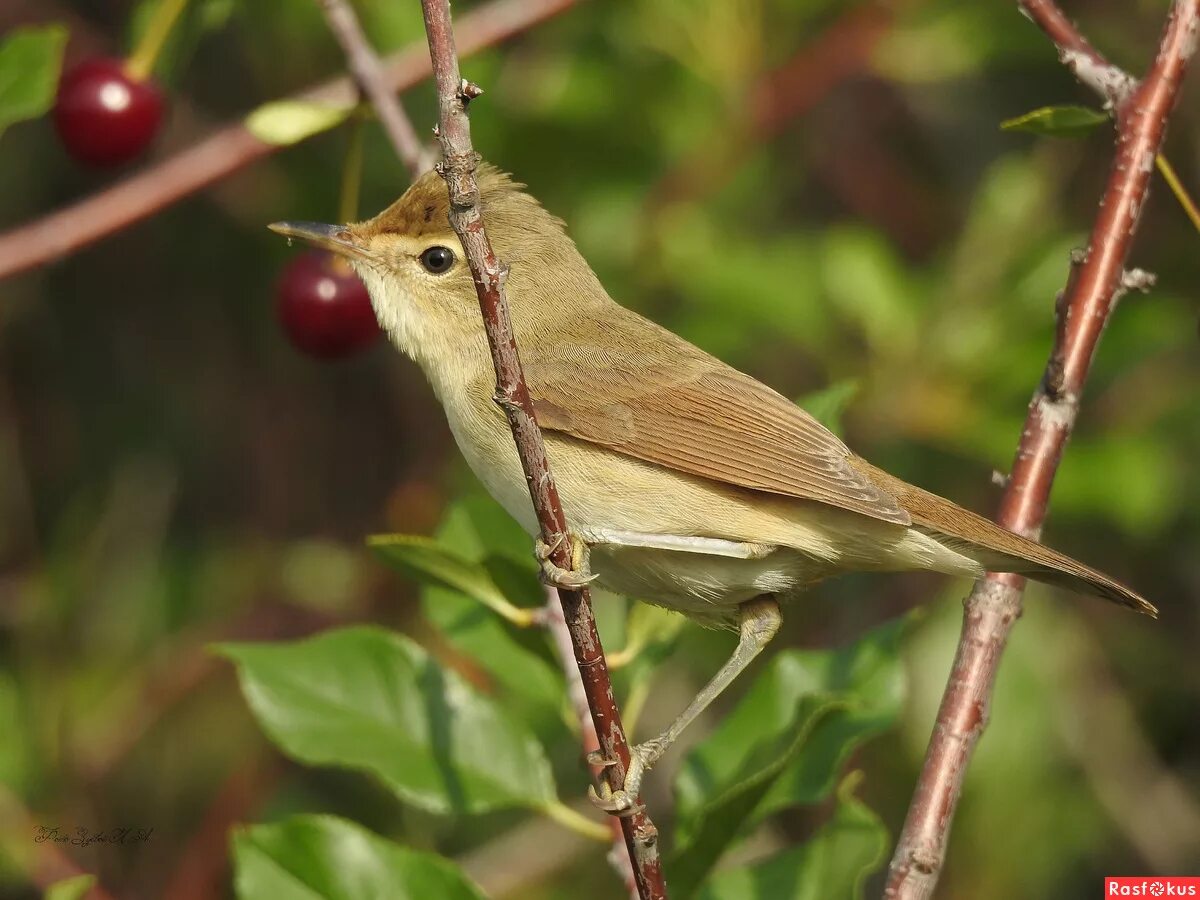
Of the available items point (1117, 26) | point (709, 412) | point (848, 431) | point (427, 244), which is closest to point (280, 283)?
point (427, 244)

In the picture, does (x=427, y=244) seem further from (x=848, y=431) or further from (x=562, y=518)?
(x=848, y=431)

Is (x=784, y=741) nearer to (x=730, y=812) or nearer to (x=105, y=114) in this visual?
(x=730, y=812)

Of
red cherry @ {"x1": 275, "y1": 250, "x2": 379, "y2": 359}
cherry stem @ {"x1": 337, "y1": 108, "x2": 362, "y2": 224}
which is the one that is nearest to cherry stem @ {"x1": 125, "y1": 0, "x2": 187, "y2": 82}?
cherry stem @ {"x1": 337, "y1": 108, "x2": 362, "y2": 224}

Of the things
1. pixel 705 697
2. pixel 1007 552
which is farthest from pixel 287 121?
pixel 1007 552

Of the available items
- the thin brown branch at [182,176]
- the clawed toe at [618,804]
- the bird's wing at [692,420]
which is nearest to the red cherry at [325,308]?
the thin brown branch at [182,176]

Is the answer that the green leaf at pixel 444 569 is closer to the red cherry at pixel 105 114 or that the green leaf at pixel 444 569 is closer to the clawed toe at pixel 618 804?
the clawed toe at pixel 618 804
